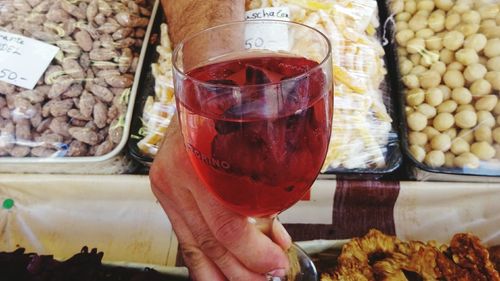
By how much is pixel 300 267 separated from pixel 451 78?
0.63 m

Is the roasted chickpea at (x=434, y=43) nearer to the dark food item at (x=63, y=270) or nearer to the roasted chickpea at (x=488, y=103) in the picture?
the roasted chickpea at (x=488, y=103)

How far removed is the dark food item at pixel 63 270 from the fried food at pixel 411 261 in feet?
0.99

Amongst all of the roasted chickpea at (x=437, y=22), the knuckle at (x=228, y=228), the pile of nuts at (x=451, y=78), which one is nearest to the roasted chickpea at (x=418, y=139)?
the pile of nuts at (x=451, y=78)

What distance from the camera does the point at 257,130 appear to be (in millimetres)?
449

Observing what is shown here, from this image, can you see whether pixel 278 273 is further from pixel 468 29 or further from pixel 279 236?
pixel 468 29

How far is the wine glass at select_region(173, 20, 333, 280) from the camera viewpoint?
45 centimetres

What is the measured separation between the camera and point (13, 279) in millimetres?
771

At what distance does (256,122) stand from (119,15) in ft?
3.27

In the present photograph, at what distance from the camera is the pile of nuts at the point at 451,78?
41.3 inches

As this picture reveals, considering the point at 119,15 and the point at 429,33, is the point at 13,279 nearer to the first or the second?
the point at 119,15

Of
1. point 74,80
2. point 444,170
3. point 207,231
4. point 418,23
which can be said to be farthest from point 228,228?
point 418,23

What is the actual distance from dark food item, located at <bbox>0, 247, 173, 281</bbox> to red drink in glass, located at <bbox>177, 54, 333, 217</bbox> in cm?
37

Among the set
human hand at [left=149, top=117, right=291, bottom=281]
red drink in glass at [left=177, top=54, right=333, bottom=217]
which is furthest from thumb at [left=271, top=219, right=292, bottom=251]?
red drink in glass at [left=177, top=54, right=333, bottom=217]

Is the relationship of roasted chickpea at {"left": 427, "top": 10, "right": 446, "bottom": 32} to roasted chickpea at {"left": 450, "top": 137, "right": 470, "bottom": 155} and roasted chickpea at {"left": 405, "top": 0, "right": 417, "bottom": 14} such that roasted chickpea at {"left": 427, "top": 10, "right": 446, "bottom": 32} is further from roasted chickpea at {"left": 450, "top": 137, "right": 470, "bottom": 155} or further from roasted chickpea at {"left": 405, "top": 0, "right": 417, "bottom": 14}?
roasted chickpea at {"left": 450, "top": 137, "right": 470, "bottom": 155}
